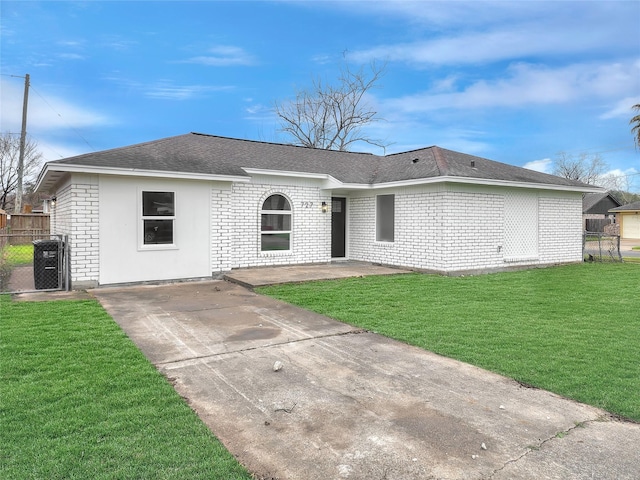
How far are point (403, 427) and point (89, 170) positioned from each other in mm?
8084

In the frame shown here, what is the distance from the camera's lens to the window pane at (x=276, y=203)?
1209 centimetres

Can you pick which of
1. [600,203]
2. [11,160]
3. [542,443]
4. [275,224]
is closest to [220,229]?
[275,224]

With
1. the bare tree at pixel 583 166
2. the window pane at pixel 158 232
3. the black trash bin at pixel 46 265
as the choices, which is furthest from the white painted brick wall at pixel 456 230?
the bare tree at pixel 583 166

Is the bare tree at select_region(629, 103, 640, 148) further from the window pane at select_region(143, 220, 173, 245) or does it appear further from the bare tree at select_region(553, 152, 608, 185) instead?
the window pane at select_region(143, 220, 173, 245)

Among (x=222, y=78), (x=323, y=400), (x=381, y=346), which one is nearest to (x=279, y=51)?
(x=222, y=78)

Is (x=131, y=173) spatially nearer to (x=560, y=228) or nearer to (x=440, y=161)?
(x=440, y=161)

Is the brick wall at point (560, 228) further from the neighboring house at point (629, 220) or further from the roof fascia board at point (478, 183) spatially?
the neighboring house at point (629, 220)

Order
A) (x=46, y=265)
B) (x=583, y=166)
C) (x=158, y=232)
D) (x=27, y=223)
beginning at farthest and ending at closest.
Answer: (x=583, y=166) < (x=27, y=223) < (x=158, y=232) < (x=46, y=265)

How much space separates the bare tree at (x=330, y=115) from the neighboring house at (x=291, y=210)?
59.7ft

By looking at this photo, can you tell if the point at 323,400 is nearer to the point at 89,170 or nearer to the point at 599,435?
the point at 599,435

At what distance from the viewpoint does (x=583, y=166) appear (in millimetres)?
52062

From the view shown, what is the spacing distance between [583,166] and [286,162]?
5160 cm

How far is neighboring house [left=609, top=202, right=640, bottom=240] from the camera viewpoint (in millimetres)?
35188

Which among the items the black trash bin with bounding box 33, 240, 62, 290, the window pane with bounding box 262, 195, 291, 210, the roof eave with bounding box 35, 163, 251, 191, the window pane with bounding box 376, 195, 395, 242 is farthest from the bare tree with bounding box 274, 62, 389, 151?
the black trash bin with bounding box 33, 240, 62, 290
